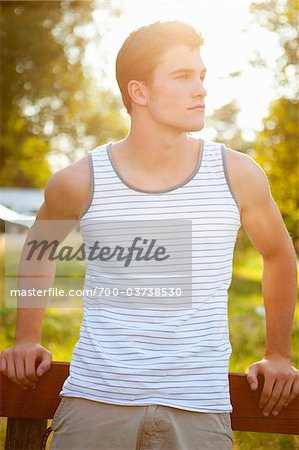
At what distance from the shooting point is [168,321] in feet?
7.19

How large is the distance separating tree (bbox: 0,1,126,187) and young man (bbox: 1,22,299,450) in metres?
12.6

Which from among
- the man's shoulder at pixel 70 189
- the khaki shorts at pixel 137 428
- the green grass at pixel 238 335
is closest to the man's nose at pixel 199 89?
the man's shoulder at pixel 70 189

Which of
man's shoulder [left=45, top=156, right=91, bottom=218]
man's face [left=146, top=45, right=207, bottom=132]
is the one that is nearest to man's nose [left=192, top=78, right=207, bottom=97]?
man's face [left=146, top=45, right=207, bottom=132]

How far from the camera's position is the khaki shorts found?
83.8 inches

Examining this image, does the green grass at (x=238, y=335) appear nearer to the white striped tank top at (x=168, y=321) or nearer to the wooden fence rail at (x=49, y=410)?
the wooden fence rail at (x=49, y=410)

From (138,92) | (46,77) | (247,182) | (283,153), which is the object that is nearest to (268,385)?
(247,182)

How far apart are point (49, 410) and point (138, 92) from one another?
1.05 metres

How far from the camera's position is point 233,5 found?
10719 millimetres

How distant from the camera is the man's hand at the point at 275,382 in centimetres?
224

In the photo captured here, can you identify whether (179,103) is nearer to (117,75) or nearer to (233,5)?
(117,75)

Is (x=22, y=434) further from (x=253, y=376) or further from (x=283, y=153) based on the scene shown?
(x=283, y=153)

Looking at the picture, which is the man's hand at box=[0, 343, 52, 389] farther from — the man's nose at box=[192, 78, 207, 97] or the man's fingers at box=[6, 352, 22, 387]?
the man's nose at box=[192, 78, 207, 97]

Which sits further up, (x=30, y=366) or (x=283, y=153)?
(x=283, y=153)

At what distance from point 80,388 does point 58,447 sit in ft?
0.62
